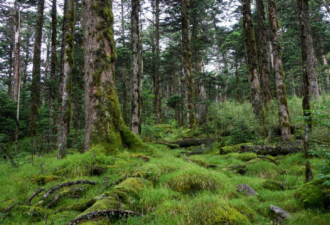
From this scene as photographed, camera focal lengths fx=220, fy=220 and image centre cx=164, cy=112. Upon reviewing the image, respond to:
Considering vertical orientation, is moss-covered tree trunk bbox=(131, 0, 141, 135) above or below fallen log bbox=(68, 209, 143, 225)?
above

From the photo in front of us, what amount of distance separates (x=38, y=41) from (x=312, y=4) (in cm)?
3039

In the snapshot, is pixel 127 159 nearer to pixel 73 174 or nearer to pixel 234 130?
pixel 73 174

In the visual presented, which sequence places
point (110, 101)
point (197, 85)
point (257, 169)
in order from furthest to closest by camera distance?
1. point (197, 85)
2. point (257, 169)
3. point (110, 101)

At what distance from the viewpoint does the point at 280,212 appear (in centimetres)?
411

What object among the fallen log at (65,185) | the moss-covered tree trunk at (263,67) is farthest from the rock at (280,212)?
the moss-covered tree trunk at (263,67)

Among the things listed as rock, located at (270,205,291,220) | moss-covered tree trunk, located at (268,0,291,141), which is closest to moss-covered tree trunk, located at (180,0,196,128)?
moss-covered tree trunk, located at (268,0,291,141)

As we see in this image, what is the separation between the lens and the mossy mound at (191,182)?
479 cm

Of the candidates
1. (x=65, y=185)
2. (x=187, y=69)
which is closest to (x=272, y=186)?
(x=65, y=185)

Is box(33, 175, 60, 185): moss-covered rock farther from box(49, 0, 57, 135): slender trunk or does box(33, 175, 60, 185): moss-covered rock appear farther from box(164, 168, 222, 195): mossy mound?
box(49, 0, 57, 135): slender trunk

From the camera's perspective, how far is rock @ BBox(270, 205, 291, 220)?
3968 millimetres

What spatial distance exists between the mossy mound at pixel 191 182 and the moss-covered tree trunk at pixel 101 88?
7.00ft

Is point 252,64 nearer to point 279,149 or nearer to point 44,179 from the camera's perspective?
point 279,149

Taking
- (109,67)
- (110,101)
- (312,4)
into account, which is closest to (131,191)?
Answer: (110,101)

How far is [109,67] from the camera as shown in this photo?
23.2 ft
